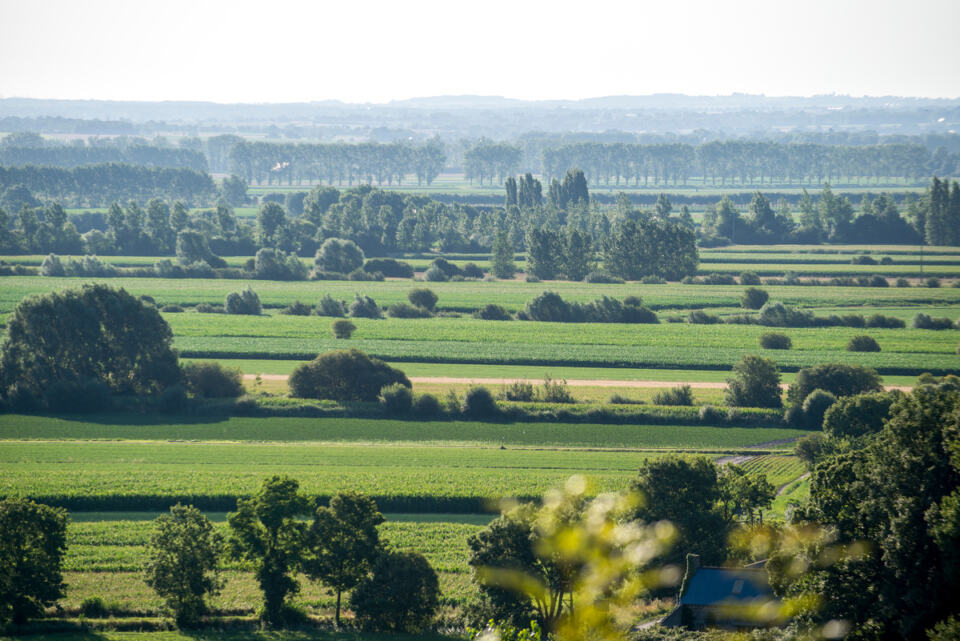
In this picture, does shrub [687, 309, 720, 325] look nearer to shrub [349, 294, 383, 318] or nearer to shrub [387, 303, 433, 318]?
shrub [387, 303, 433, 318]

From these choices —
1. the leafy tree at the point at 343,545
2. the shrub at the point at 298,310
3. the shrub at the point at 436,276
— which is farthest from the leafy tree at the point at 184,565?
the shrub at the point at 436,276

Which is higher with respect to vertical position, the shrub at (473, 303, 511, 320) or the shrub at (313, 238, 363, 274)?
the shrub at (313, 238, 363, 274)

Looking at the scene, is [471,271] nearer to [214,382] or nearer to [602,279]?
[602,279]

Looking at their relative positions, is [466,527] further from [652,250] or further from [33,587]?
[652,250]

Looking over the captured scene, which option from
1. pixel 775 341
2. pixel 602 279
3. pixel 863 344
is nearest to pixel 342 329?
pixel 775 341

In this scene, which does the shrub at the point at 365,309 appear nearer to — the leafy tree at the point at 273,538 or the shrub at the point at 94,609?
the leafy tree at the point at 273,538

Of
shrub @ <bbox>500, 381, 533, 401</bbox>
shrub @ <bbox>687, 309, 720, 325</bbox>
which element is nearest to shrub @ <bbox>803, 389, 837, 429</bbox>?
shrub @ <bbox>500, 381, 533, 401</bbox>
